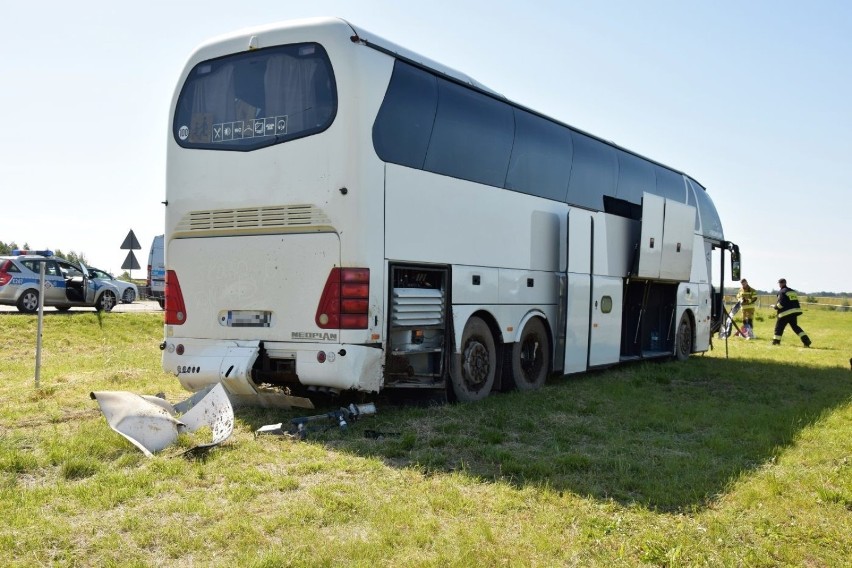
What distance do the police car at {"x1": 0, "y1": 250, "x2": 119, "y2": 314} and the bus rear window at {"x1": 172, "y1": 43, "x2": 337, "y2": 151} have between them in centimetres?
1230

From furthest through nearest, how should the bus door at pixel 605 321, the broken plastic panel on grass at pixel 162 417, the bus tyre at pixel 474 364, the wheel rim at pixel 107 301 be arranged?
the wheel rim at pixel 107 301, the bus door at pixel 605 321, the bus tyre at pixel 474 364, the broken plastic panel on grass at pixel 162 417

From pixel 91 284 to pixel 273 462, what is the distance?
58.4ft

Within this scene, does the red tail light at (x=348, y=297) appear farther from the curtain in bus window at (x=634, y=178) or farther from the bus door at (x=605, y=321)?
the curtain in bus window at (x=634, y=178)

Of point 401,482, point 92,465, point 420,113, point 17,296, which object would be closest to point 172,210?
point 420,113

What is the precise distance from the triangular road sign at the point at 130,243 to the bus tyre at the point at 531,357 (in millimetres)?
13889

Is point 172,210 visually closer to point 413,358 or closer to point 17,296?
point 413,358

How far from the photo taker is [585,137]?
496 inches

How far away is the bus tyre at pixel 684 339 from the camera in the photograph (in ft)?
53.3

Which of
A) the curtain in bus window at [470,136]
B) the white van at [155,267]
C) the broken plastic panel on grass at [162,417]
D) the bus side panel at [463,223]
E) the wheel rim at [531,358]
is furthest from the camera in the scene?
the white van at [155,267]

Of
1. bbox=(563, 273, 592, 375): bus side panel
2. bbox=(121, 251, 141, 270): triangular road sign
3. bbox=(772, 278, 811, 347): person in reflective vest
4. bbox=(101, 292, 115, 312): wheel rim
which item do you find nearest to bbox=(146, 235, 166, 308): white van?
bbox=(121, 251, 141, 270): triangular road sign

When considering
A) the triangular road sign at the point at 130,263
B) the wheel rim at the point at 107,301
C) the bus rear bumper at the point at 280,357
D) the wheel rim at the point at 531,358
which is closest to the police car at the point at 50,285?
the wheel rim at the point at 107,301

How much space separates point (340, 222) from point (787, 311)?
1706cm

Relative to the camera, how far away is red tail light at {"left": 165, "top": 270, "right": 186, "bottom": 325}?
8.60 metres

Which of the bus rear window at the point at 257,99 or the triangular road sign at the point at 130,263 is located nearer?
the bus rear window at the point at 257,99
